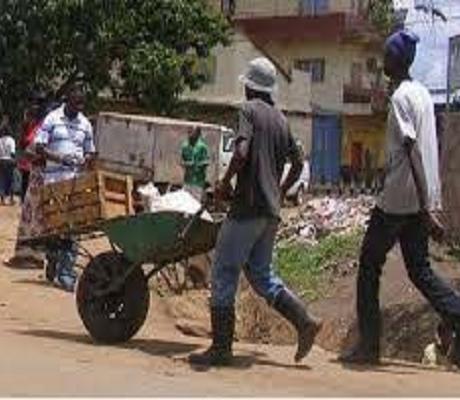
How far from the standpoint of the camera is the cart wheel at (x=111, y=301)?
920 cm

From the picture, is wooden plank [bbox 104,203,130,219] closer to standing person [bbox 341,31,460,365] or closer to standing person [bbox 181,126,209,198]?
standing person [bbox 341,31,460,365]

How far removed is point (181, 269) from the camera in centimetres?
1274

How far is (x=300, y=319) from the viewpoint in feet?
27.1

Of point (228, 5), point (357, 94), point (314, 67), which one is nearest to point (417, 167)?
point (357, 94)

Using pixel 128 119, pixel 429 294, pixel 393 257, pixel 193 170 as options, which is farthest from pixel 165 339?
pixel 128 119

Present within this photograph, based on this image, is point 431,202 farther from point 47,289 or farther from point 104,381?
point 47,289

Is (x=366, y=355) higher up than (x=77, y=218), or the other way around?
(x=77, y=218)

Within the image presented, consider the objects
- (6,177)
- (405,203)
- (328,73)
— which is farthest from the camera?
(328,73)

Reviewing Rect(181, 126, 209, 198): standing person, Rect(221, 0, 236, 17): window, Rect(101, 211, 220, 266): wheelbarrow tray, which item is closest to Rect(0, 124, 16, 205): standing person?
Rect(181, 126, 209, 198): standing person

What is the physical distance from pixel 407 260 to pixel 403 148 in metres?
0.77

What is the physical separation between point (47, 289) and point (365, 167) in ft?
149

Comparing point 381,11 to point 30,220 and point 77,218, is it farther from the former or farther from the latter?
point 77,218

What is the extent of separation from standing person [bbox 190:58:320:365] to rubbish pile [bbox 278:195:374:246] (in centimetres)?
701

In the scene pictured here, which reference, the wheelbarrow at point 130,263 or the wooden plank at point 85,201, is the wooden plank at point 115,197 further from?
the wheelbarrow at point 130,263
